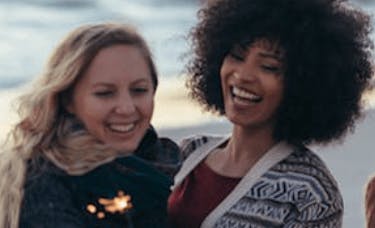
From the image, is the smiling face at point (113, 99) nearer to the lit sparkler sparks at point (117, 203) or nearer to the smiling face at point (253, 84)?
the lit sparkler sparks at point (117, 203)

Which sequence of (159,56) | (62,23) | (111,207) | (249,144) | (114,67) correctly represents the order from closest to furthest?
1. (111,207)
2. (114,67)
3. (249,144)
4. (159,56)
5. (62,23)

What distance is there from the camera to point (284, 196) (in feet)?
13.9

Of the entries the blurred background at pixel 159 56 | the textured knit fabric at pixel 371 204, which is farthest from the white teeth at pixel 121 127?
the textured knit fabric at pixel 371 204

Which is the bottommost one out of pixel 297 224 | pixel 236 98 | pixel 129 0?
pixel 129 0

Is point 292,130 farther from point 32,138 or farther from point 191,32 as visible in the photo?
point 32,138

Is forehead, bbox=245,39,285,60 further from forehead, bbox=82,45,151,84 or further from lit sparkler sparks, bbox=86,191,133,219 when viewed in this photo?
lit sparkler sparks, bbox=86,191,133,219

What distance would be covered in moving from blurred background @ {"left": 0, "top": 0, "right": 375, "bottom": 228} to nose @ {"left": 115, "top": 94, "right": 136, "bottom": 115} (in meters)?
0.24

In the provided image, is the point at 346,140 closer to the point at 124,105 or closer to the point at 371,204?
the point at 371,204

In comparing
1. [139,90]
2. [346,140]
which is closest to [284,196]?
[139,90]

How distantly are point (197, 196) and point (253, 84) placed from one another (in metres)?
0.39

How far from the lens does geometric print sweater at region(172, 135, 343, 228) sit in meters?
4.20

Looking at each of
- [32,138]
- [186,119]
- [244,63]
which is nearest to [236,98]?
[244,63]

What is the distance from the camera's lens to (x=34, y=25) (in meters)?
12.5

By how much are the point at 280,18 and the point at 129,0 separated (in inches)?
393
